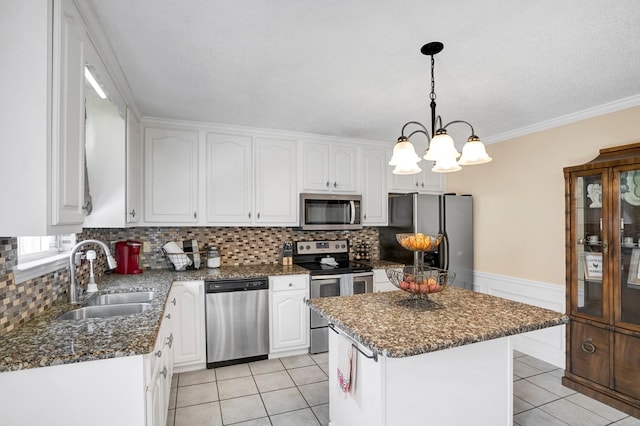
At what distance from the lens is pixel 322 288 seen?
11.7 feet

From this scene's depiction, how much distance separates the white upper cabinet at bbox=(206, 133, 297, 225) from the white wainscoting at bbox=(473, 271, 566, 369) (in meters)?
2.44

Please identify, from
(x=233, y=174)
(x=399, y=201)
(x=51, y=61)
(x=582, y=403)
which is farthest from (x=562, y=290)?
(x=51, y=61)

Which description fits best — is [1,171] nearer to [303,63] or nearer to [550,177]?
[303,63]

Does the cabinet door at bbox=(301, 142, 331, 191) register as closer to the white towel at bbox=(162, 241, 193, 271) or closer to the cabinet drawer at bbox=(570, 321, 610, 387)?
the white towel at bbox=(162, 241, 193, 271)

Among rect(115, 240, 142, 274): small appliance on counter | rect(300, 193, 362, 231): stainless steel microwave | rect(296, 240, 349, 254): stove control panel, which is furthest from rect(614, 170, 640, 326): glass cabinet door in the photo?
rect(115, 240, 142, 274): small appliance on counter

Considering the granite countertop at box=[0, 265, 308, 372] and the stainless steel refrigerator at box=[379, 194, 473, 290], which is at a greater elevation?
the stainless steel refrigerator at box=[379, 194, 473, 290]

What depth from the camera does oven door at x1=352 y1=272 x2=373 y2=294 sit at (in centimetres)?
366

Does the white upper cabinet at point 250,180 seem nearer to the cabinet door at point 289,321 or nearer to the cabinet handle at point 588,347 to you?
the cabinet door at point 289,321

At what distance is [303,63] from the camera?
2150mm

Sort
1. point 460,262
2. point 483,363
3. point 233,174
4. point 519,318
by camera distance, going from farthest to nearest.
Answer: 1. point 460,262
2. point 233,174
3. point 483,363
4. point 519,318

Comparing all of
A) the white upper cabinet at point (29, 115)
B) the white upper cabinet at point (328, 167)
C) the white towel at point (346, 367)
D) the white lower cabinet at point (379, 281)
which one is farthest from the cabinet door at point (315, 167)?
the white upper cabinet at point (29, 115)

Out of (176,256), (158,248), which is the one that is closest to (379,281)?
(176,256)

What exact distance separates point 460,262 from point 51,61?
3.99m

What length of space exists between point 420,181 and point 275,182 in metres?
1.93
